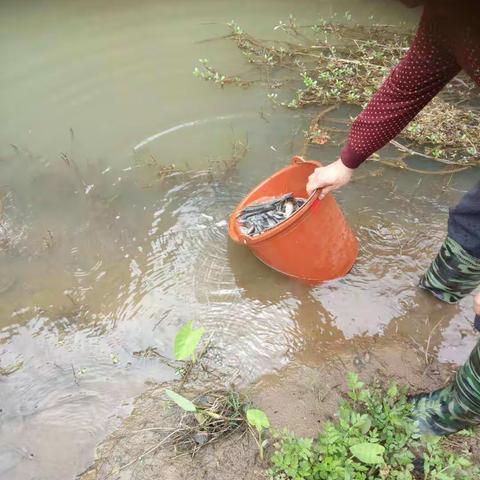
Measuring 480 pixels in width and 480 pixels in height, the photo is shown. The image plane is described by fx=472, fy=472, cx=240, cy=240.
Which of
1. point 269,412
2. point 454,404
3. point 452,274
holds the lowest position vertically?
point 269,412

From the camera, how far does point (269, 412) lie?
1930 millimetres

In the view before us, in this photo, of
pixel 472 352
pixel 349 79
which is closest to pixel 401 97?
pixel 472 352

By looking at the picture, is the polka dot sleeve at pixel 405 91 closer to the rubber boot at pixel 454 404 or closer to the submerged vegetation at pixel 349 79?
the rubber boot at pixel 454 404

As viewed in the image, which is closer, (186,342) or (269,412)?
(186,342)

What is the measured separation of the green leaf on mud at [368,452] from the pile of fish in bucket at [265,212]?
113 cm

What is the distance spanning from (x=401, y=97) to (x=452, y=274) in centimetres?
Result: 92

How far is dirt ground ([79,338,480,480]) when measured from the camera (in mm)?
1752

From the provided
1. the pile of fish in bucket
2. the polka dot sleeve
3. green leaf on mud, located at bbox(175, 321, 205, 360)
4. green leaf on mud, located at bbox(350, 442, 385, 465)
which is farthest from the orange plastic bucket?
green leaf on mud, located at bbox(350, 442, 385, 465)

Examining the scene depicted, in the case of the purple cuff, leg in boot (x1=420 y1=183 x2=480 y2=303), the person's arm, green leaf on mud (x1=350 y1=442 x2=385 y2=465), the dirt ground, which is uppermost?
the person's arm

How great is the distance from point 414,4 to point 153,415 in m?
1.71

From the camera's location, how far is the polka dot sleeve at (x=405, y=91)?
142cm

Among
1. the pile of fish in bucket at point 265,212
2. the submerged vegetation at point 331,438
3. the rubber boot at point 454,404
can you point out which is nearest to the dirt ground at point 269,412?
the submerged vegetation at point 331,438

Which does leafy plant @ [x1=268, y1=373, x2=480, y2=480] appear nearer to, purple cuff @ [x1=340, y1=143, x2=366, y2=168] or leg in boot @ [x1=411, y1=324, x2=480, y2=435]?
leg in boot @ [x1=411, y1=324, x2=480, y2=435]

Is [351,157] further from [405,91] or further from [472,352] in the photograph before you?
[472,352]
